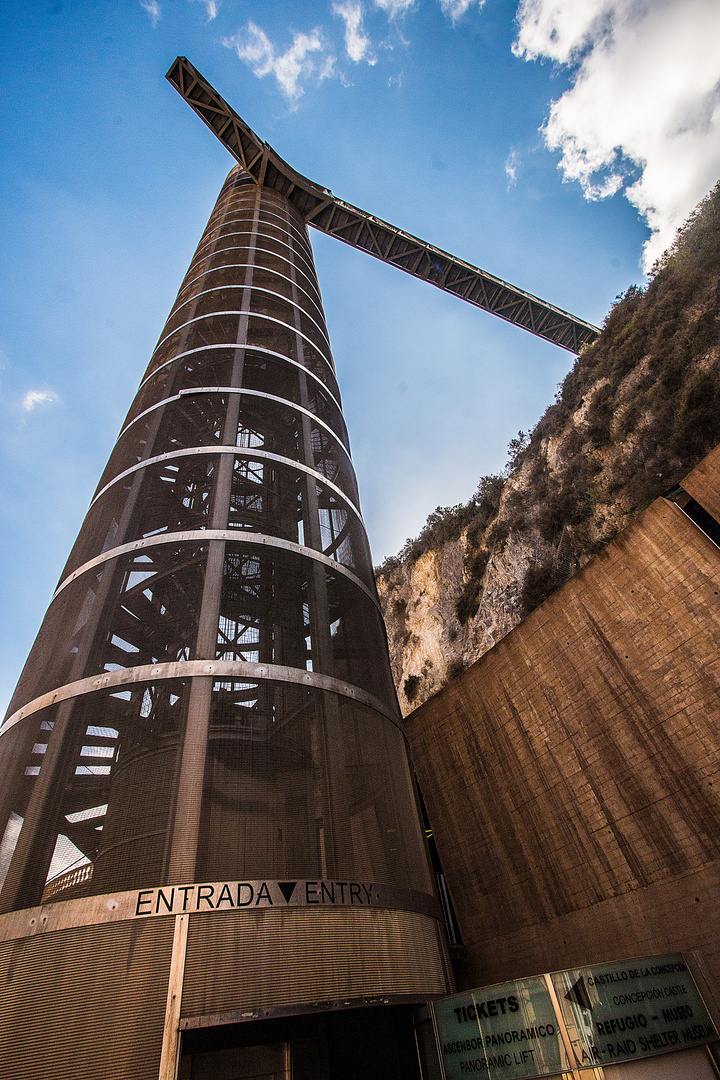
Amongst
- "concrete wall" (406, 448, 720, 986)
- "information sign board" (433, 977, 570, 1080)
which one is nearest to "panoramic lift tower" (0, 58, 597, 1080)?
"information sign board" (433, 977, 570, 1080)

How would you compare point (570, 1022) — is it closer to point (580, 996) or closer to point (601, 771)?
point (580, 996)

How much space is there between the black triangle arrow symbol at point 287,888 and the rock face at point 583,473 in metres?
14.4

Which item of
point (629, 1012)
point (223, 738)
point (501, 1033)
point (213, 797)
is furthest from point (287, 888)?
point (629, 1012)

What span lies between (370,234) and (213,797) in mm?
40048

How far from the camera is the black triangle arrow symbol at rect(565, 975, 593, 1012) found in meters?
5.28

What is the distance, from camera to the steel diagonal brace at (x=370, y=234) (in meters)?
33.8

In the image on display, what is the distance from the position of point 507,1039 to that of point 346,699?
4094 mm

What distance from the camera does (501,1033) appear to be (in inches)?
216

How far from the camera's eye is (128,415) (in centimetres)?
1415

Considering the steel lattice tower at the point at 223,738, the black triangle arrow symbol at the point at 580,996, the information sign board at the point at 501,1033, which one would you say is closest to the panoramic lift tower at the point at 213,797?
the steel lattice tower at the point at 223,738

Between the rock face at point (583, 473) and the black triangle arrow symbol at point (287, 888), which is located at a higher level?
the rock face at point (583, 473)

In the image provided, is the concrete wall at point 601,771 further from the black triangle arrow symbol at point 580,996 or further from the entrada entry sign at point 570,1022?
the black triangle arrow symbol at point 580,996

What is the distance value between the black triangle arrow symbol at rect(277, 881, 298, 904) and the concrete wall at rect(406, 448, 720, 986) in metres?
6.54

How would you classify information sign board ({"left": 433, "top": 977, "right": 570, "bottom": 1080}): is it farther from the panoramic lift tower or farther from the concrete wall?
the concrete wall
